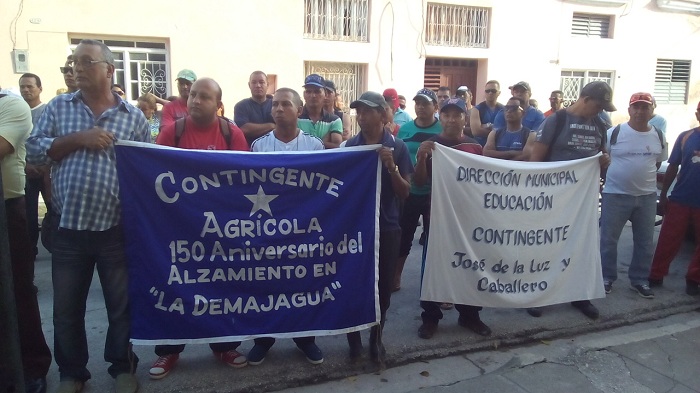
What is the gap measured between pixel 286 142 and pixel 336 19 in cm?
926

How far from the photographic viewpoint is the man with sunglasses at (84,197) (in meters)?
3.02

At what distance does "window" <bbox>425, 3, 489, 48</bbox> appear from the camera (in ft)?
43.9

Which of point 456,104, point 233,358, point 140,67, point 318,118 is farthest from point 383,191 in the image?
point 140,67

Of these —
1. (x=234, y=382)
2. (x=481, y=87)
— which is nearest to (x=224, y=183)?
(x=234, y=382)

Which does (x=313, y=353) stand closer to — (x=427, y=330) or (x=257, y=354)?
(x=257, y=354)

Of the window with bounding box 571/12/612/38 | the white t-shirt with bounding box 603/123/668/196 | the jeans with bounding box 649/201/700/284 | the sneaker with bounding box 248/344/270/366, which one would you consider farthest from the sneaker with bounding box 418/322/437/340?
the window with bounding box 571/12/612/38

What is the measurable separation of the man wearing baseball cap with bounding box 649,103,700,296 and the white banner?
1.24m

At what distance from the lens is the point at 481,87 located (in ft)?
47.0

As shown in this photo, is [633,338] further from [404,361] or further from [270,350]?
[270,350]

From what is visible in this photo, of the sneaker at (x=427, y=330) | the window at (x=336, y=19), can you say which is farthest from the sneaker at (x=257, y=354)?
the window at (x=336, y=19)

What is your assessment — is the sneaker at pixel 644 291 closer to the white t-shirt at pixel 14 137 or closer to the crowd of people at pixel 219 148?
the crowd of people at pixel 219 148

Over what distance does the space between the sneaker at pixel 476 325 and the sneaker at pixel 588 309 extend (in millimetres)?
985

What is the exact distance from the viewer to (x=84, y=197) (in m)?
3.04

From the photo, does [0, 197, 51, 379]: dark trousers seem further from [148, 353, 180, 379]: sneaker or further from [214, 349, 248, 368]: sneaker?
[214, 349, 248, 368]: sneaker
